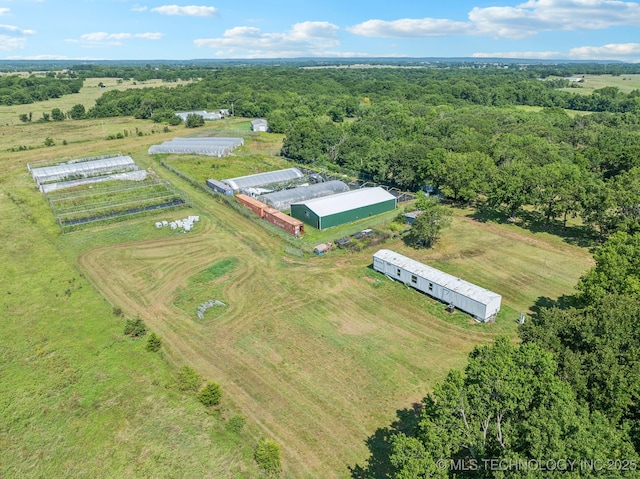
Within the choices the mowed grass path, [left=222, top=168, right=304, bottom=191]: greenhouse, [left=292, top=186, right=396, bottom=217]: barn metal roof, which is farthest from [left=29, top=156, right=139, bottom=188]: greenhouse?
[left=292, top=186, right=396, bottom=217]: barn metal roof

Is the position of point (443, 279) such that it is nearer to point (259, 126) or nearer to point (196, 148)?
point (196, 148)

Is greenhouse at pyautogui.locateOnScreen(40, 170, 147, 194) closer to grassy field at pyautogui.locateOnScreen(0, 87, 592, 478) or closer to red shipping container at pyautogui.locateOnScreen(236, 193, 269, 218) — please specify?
grassy field at pyautogui.locateOnScreen(0, 87, 592, 478)

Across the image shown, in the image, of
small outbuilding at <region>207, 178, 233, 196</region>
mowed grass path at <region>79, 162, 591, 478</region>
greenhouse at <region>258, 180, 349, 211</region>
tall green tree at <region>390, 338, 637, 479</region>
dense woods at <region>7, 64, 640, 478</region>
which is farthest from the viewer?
small outbuilding at <region>207, 178, 233, 196</region>

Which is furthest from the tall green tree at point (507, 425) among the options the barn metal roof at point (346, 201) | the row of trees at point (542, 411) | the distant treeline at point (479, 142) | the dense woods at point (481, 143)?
the barn metal roof at point (346, 201)

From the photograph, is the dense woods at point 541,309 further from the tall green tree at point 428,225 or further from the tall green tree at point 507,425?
the tall green tree at point 428,225

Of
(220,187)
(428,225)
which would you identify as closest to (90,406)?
(428,225)

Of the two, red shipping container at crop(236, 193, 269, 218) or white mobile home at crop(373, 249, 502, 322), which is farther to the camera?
red shipping container at crop(236, 193, 269, 218)
